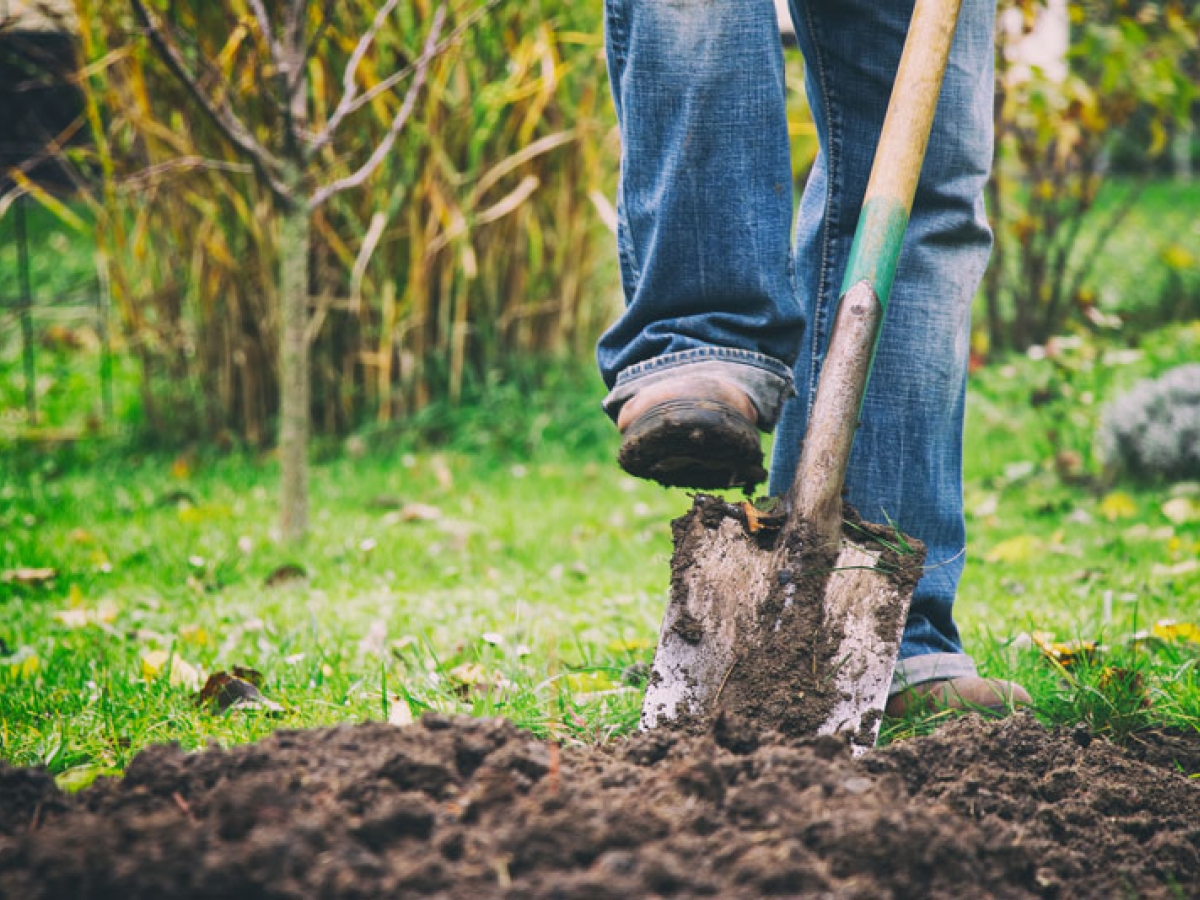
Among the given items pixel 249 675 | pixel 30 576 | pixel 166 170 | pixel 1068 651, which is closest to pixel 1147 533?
pixel 1068 651

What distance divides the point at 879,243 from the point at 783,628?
0.54 metres

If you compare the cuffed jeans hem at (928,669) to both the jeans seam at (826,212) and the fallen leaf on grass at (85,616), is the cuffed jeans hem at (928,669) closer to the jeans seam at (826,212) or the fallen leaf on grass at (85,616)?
the jeans seam at (826,212)

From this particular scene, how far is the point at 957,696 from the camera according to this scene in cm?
162

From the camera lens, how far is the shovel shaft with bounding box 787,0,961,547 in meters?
1.49

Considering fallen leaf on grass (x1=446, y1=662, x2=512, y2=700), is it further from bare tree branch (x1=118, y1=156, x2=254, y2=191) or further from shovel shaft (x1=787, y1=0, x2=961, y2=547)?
bare tree branch (x1=118, y1=156, x2=254, y2=191)

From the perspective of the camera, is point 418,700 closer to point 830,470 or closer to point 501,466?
point 830,470

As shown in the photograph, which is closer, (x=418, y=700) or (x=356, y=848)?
(x=356, y=848)

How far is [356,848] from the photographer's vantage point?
0.99 metres

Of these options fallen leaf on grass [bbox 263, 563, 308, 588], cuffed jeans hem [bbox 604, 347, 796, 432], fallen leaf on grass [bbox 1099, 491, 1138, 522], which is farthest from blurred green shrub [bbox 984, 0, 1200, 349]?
cuffed jeans hem [bbox 604, 347, 796, 432]

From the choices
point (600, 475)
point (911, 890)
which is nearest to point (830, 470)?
point (911, 890)

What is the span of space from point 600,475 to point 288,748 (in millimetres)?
3073

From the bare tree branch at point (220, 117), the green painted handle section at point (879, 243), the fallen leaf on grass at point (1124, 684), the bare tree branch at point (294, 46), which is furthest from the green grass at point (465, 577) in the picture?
the bare tree branch at point (294, 46)

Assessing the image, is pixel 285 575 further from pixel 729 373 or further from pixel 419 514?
pixel 729 373

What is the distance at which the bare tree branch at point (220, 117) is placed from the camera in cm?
267
